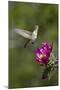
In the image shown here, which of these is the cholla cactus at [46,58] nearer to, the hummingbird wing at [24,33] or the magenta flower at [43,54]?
the magenta flower at [43,54]

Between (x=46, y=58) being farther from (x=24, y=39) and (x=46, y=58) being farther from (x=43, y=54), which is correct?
(x=24, y=39)

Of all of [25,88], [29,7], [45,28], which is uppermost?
[29,7]

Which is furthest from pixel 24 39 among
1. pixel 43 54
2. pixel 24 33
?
pixel 43 54

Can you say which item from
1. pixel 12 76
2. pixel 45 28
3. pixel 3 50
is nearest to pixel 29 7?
pixel 45 28

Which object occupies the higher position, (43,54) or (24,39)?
(24,39)

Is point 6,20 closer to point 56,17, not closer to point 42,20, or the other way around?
point 42,20

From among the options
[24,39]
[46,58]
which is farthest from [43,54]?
[24,39]
